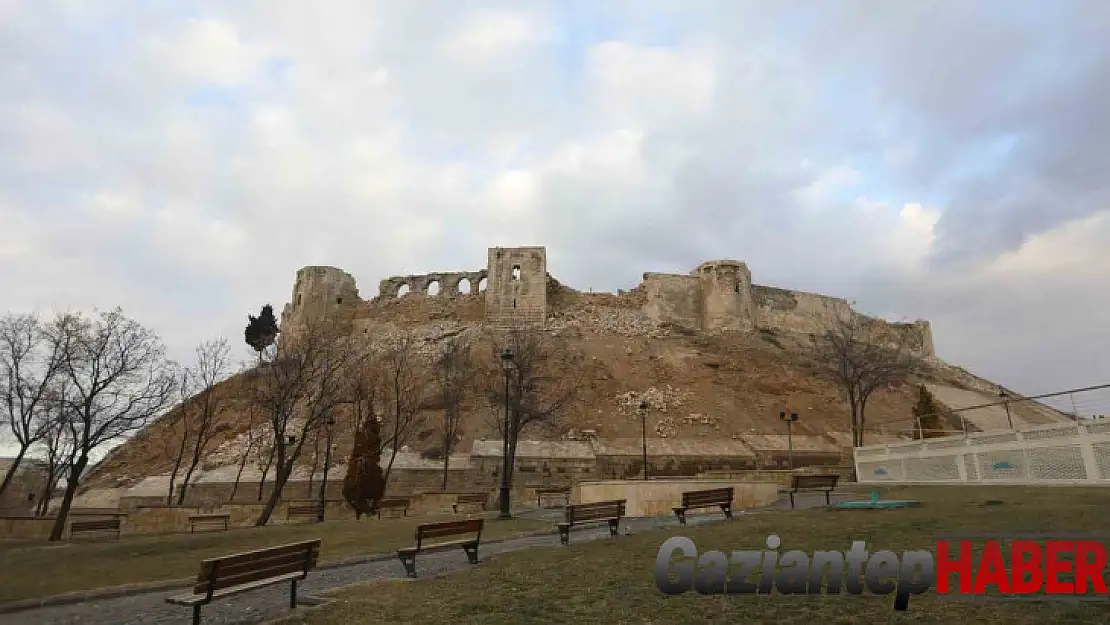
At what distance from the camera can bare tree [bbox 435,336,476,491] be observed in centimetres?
3600

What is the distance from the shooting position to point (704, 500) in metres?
12.1

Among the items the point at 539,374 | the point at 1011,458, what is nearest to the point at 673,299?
the point at 539,374

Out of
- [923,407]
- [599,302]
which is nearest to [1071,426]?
[923,407]

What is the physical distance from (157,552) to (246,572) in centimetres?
798

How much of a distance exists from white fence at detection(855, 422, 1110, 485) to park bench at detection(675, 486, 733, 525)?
22.4 ft

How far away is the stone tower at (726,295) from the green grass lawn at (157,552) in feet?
151

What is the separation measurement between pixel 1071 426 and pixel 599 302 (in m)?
47.3

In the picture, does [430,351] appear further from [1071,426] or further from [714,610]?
[714,610]

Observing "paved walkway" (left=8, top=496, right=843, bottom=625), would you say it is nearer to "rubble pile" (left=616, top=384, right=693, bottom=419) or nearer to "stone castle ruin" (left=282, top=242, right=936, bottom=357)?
"rubble pile" (left=616, top=384, right=693, bottom=419)

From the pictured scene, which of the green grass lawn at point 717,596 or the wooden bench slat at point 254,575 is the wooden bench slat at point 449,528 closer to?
the green grass lawn at point 717,596

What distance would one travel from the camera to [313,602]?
645 centimetres

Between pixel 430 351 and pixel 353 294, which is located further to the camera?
pixel 353 294

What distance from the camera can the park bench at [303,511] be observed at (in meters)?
20.7

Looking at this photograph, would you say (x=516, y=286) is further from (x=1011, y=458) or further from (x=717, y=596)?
(x=717, y=596)
